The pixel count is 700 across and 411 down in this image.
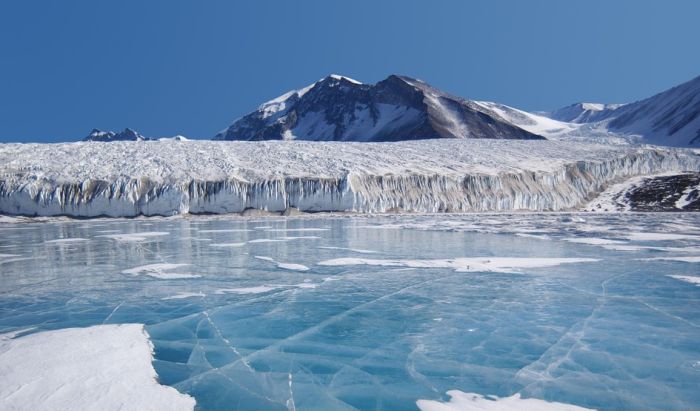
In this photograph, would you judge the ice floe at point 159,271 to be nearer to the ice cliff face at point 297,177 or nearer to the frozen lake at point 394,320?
the frozen lake at point 394,320

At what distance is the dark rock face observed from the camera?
1254 inches

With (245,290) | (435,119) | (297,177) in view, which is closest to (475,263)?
(245,290)

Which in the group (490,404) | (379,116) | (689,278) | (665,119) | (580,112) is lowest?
(490,404)

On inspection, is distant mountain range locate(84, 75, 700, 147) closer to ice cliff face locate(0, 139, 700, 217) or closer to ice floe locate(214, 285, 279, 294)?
ice cliff face locate(0, 139, 700, 217)

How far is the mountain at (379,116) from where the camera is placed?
108m

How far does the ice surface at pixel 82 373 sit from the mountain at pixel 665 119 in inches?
3652

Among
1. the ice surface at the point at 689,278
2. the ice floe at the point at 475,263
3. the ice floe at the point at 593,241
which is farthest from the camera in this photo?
the ice floe at the point at 593,241

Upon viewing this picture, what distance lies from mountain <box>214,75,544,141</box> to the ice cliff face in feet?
191

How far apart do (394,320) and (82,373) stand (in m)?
3.78

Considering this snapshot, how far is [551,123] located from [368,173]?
405 ft

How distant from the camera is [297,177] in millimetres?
33000

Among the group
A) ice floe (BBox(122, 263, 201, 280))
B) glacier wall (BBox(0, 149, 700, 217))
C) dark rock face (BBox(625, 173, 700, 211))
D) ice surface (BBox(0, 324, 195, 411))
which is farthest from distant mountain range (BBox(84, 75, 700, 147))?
ice surface (BBox(0, 324, 195, 411))

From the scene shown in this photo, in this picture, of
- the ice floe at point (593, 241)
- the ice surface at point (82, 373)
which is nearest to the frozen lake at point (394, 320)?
the ice surface at point (82, 373)

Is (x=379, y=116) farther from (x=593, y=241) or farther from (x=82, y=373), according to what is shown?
(x=82, y=373)
